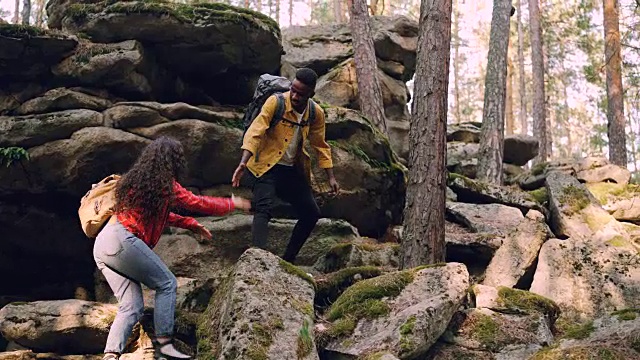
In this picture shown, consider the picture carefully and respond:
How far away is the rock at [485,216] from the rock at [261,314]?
4.34 meters

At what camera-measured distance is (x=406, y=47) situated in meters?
14.0

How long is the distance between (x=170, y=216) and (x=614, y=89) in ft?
48.2

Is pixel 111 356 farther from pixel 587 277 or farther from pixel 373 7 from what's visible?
pixel 373 7

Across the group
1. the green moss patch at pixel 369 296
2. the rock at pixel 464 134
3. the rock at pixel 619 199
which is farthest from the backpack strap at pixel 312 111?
the rock at pixel 464 134

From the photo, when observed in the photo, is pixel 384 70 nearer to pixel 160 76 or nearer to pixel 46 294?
pixel 160 76

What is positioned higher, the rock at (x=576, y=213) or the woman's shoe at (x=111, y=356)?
the rock at (x=576, y=213)

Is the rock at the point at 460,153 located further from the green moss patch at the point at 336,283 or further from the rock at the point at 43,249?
the rock at the point at 43,249

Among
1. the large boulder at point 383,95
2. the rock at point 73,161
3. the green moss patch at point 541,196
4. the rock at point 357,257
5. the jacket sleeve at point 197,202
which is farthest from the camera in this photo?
the large boulder at point 383,95

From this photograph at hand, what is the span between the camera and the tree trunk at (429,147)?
6598mm

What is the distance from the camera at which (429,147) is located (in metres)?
6.77

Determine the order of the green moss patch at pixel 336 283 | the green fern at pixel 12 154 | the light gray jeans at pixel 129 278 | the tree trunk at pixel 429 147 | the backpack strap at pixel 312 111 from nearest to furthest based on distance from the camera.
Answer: the light gray jeans at pixel 129 278
the green moss patch at pixel 336 283
the backpack strap at pixel 312 111
the tree trunk at pixel 429 147
the green fern at pixel 12 154

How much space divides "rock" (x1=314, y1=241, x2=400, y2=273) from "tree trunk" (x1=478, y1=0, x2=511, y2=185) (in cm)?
592

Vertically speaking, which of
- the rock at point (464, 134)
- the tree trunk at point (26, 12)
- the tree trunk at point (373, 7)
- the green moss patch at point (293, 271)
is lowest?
the green moss patch at point (293, 271)

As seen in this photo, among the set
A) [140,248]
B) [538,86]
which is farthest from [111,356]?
[538,86]
